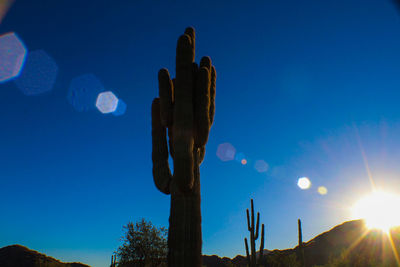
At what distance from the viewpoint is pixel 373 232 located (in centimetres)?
3712

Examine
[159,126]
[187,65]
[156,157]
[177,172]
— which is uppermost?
[187,65]

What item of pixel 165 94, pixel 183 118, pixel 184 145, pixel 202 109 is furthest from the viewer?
pixel 165 94

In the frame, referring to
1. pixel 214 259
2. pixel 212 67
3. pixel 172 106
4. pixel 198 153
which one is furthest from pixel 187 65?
pixel 214 259

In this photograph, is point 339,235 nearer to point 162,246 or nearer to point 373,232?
point 373,232

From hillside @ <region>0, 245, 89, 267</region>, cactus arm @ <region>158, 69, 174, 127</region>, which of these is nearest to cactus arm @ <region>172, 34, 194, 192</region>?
cactus arm @ <region>158, 69, 174, 127</region>

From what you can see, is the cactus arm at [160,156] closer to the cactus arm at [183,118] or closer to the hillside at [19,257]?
the cactus arm at [183,118]

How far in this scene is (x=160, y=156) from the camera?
10.3 meters

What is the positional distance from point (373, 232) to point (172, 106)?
129ft

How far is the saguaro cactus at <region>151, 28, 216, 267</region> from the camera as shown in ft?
27.2

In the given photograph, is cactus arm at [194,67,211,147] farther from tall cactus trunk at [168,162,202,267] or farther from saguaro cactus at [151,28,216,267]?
tall cactus trunk at [168,162,202,267]

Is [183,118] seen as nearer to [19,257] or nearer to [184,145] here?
[184,145]

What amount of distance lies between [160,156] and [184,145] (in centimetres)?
228

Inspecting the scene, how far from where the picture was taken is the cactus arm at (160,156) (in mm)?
9883

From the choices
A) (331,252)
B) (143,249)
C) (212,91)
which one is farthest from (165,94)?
(331,252)
